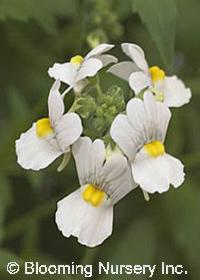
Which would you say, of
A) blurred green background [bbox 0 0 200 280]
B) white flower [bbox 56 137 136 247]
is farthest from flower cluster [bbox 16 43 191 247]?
blurred green background [bbox 0 0 200 280]

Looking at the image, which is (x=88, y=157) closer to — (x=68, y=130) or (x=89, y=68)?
(x=68, y=130)

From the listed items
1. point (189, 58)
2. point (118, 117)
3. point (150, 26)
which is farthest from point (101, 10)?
point (118, 117)

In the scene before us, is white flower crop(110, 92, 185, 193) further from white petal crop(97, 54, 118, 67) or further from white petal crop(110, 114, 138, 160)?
white petal crop(97, 54, 118, 67)

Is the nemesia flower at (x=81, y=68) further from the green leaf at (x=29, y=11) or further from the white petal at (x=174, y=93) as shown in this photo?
the green leaf at (x=29, y=11)

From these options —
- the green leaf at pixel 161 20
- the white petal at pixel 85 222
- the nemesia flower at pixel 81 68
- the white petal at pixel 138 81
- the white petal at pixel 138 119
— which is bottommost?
the white petal at pixel 85 222

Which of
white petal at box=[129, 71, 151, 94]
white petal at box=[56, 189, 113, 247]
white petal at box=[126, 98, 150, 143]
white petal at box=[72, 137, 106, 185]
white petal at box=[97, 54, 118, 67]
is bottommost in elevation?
white petal at box=[56, 189, 113, 247]

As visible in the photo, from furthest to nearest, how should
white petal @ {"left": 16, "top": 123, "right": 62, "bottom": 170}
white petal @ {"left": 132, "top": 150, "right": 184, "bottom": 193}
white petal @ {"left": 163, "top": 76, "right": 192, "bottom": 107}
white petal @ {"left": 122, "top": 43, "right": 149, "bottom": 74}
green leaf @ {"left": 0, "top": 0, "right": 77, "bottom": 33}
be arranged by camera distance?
green leaf @ {"left": 0, "top": 0, "right": 77, "bottom": 33}
white petal @ {"left": 163, "top": 76, "right": 192, "bottom": 107}
white petal @ {"left": 122, "top": 43, "right": 149, "bottom": 74}
white petal @ {"left": 16, "top": 123, "right": 62, "bottom": 170}
white petal @ {"left": 132, "top": 150, "right": 184, "bottom": 193}

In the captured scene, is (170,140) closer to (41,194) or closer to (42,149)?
(41,194)

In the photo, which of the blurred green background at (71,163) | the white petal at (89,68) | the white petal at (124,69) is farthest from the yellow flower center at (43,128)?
the blurred green background at (71,163)
